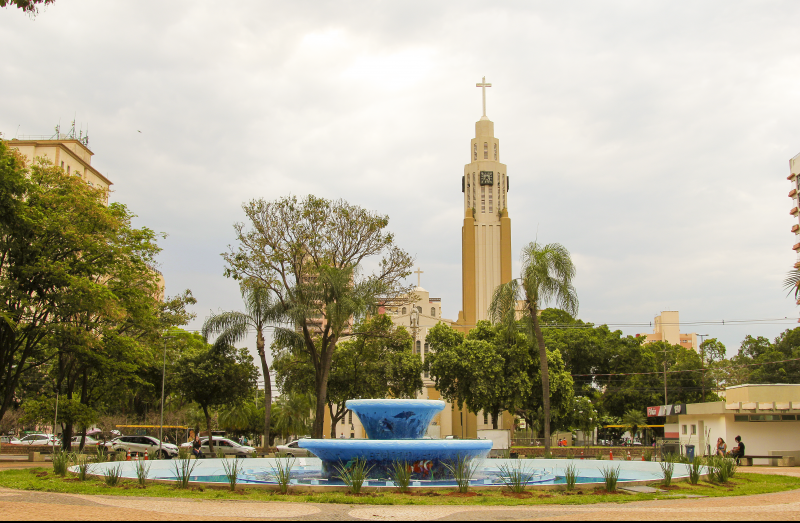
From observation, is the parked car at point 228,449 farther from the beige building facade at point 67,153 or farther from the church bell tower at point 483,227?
the church bell tower at point 483,227

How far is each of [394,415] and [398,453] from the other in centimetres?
226

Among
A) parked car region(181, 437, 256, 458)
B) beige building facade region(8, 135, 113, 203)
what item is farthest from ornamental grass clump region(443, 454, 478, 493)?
beige building facade region(8, 135, 113, 203)

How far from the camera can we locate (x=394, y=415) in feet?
57.1

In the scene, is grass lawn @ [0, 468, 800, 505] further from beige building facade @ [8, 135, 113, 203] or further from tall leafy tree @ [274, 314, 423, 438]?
beige building facade @ [8, 135, 113, 203]

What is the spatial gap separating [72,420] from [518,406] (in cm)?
2747

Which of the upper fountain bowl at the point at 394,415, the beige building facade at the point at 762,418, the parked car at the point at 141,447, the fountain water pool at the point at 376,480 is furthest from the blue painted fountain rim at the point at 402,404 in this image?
the parked car at the point at 141,447

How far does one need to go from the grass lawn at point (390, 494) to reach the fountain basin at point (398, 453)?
2.09 metres

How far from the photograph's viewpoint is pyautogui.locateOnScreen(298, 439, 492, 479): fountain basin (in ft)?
49.4

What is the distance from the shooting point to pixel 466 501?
1178cm

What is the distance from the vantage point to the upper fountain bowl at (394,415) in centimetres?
1725

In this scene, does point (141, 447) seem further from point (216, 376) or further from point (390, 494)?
point (390, 494)

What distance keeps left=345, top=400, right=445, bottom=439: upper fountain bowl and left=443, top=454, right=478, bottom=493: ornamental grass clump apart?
5.70 ft

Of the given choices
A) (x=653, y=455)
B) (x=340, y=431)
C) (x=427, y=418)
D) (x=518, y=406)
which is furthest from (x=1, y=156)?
(x=340, y=431)

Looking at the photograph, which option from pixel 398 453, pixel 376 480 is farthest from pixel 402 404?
pixel 376 480
